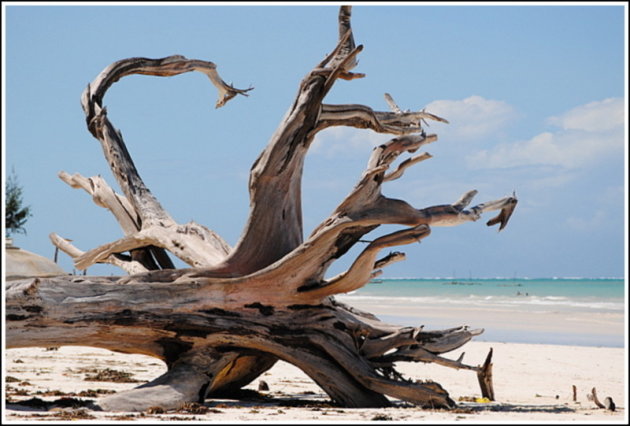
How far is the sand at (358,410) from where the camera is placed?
6.05m

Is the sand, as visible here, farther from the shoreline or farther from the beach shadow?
the shoreline

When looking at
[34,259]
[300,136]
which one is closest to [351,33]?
[300,136]

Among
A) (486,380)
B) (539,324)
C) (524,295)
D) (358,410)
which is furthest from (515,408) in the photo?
(524,295)

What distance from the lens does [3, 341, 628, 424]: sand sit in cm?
605

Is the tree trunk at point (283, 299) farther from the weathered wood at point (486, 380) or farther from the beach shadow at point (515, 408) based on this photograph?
the weathered wood at point (486, 380)

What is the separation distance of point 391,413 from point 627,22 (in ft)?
11.7

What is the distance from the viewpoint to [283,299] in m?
7.21

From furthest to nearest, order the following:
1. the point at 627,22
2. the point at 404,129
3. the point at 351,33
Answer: the point at 404,129 < the point at 351,33 < the point at 627,22

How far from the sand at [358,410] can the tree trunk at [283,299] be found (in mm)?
383

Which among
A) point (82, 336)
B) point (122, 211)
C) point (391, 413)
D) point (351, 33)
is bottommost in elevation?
point (391, 413)

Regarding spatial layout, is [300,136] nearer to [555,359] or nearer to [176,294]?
[176,294]

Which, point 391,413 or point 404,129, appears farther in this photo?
point 404,129

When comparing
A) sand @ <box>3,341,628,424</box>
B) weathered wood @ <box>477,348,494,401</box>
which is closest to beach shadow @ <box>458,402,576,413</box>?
sand @ <box>3,341,628,424</box>

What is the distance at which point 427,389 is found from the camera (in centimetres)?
699
